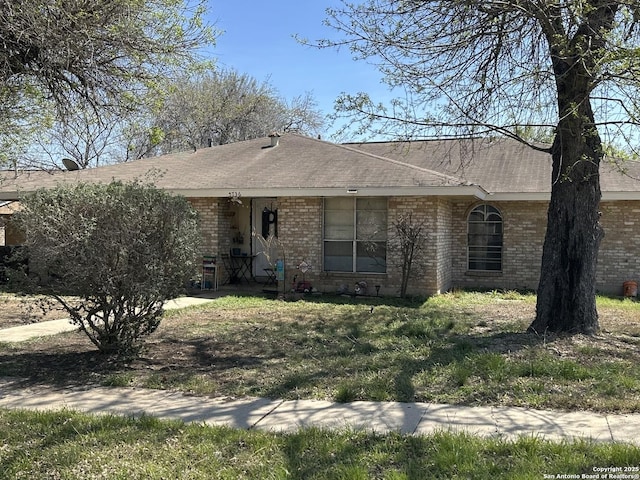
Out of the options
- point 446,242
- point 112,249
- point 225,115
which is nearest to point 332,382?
point 112,249

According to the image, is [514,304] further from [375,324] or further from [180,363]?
[180,363]

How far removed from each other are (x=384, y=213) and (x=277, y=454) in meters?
9.91

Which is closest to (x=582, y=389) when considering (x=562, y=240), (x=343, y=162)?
(x=562, y=240)

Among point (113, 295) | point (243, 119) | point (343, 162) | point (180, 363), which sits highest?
point (243, 119)

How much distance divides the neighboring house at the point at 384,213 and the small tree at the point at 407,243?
0.15m

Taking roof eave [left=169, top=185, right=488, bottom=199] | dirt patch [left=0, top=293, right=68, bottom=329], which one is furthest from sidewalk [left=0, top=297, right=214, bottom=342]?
roof eave [left=169, top=185, right=488, bottom=199]

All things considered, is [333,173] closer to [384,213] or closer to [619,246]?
[384,213]

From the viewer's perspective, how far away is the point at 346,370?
6.38m

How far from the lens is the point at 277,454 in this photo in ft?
13.2

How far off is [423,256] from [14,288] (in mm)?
8740

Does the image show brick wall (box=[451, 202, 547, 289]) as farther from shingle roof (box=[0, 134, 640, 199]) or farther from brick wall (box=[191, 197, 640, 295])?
shingle roof (box=[0, 134, 640, 199])

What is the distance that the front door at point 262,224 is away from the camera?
15152 mm

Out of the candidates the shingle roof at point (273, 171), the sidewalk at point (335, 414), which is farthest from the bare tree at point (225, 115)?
the sidewalk at point (335, 414)

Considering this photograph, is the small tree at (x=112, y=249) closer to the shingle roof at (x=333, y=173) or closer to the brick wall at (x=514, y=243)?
the shingle roof at (x=333, y=173)
